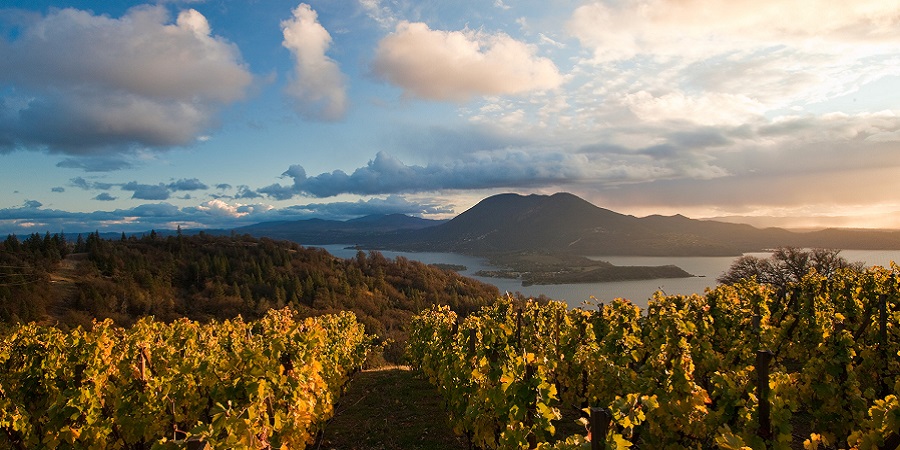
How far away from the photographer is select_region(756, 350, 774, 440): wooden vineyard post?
4.52 m

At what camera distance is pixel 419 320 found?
2089 centimetres

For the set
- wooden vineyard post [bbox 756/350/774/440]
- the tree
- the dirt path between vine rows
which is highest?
wooden vineyard post [bbox 756/350/774/440]

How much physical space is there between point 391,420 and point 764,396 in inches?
387

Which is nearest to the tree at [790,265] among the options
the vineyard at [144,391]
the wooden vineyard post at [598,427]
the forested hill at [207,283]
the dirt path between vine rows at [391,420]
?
the dirt path between vine rows at [391,420]

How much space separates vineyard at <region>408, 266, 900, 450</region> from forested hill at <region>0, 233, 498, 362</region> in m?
45.9

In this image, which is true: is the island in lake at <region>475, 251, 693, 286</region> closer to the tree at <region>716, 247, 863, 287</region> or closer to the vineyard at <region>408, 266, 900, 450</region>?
the tree at <region>716, 247, 863, 287</region>

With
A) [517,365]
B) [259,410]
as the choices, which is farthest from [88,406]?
[517,365]

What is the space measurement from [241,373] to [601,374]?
238 inches

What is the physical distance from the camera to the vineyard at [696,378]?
176 inches

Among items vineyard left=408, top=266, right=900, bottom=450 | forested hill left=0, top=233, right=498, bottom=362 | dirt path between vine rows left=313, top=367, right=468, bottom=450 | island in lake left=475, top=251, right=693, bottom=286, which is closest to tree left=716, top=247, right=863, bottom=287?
vineyard left=408, top=266, right=900, bottom=450

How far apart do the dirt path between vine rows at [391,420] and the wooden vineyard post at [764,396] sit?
670cm

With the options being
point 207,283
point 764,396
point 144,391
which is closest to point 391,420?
point 144,391

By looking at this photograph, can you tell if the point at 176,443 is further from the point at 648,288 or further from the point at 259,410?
the point at 648,288

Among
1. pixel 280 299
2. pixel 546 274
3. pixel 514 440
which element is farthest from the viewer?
pixel 546 274
